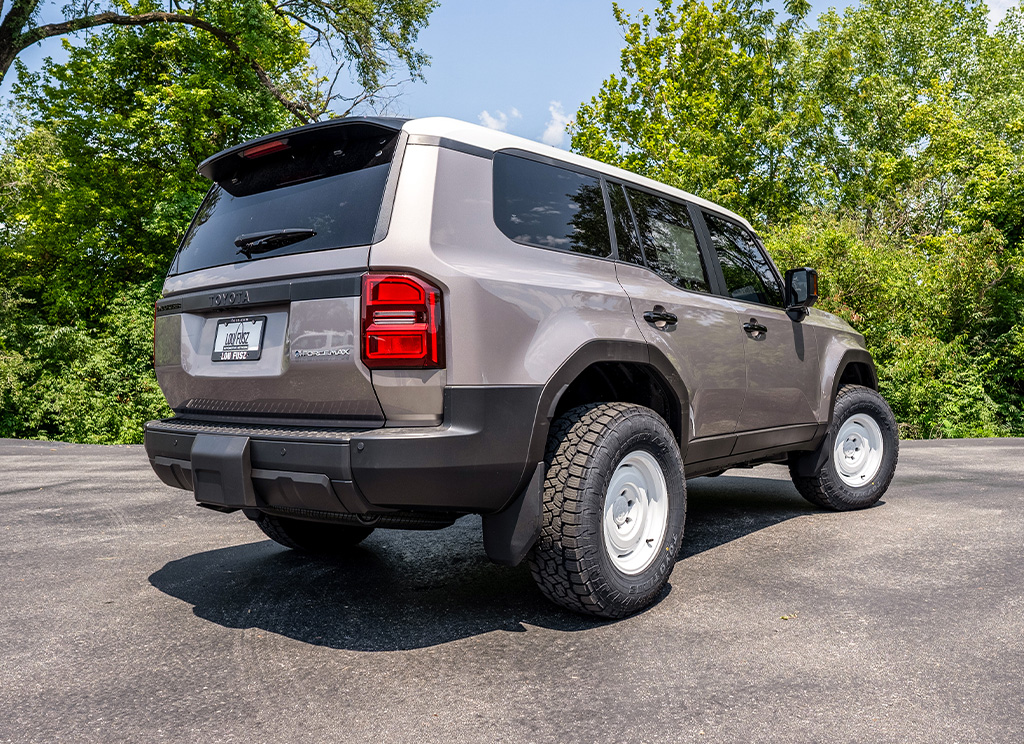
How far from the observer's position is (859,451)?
562cm

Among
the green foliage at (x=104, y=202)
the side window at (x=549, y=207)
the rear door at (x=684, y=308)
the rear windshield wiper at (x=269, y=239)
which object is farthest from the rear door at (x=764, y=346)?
the green foliage at (x=104, y=202)

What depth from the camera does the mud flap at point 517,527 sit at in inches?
114

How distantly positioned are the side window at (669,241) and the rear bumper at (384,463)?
1.35 metres

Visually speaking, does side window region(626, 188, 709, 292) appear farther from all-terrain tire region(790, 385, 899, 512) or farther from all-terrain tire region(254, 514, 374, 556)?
all-terrain tire region(254, 514, 374, 556)

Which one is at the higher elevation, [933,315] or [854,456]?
[933,315]

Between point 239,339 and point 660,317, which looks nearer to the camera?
point 239,339

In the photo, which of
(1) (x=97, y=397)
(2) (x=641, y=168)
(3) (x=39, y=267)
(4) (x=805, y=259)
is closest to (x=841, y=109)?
(2) (x=641, y=168)

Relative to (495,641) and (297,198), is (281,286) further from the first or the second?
(495,641)

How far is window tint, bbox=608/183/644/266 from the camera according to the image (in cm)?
367

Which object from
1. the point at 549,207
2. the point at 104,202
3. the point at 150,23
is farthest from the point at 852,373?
the point at 104,202

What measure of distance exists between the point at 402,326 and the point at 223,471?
91 cm

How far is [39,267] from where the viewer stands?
25.5 m

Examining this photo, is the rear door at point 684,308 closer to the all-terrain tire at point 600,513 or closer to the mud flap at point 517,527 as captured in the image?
the all-terrain tire at point 600,513

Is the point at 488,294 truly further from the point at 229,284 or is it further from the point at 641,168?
the point at 641,168
